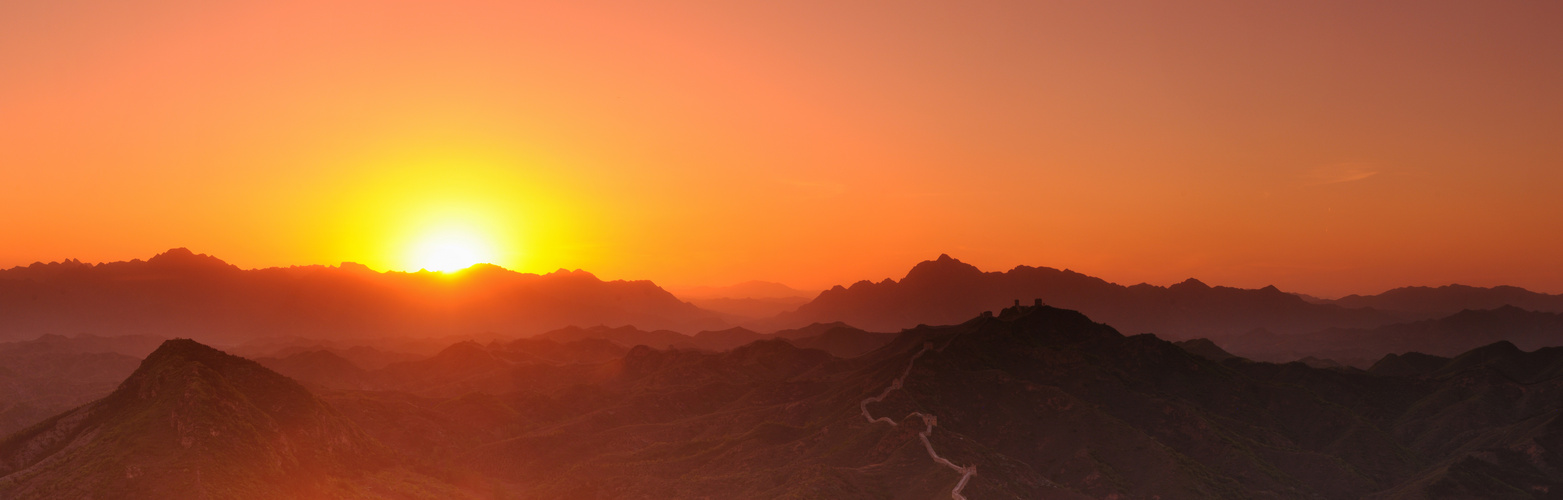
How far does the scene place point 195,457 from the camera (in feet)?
473

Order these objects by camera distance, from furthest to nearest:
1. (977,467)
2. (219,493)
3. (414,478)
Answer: (414,478)
(977,467)
(219,493)

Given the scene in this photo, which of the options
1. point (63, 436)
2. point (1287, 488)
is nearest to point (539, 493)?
point (63, 436)

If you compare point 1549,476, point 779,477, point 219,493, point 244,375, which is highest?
point 244,375

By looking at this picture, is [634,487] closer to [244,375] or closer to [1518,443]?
[244,375]

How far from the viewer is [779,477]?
18400cm

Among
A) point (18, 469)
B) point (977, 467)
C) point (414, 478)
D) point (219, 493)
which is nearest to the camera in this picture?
point (219, 493)

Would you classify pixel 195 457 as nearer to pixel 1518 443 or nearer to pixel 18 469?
pixel 18 469

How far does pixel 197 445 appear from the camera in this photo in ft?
482

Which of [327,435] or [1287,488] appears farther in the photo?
[1287,488]

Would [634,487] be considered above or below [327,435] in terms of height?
below

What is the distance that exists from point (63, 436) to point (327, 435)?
42423 mm

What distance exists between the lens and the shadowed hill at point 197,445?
138m

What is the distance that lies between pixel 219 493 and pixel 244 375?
47373 millimetres

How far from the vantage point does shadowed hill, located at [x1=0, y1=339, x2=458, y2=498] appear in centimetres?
13812
